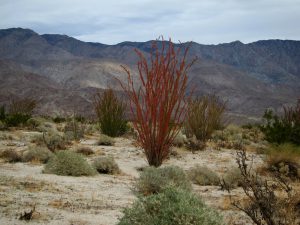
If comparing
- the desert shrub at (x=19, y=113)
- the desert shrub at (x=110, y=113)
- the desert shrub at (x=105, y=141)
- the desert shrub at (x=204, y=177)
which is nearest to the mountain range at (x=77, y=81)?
the desert shrub at (x=19, y=113)

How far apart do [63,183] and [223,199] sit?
2.72 metres

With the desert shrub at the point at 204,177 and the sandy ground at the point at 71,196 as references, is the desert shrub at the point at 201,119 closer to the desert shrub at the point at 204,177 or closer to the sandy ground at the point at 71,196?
the sandy ground at the point at 71,196

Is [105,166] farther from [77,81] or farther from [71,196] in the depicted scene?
[77,81]

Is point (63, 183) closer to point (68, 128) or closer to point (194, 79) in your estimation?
point (68, 128)

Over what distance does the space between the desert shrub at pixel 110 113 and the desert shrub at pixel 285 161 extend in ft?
23.4

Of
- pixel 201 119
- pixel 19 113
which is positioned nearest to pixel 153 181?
pixel 201 119

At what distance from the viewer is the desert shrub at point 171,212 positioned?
377 cm

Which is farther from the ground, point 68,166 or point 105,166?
point 68,166

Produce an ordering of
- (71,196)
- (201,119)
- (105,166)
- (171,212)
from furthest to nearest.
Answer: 1. (201,119)
2. (105,166)
3. (71,196)
4. (171,212)

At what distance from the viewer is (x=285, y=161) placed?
10055mm

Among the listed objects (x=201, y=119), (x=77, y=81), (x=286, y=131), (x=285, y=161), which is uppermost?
(x=286, y=131)

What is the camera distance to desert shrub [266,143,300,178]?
9.62 metres

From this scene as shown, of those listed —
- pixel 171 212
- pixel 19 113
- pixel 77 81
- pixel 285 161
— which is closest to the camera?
pixel 171 212

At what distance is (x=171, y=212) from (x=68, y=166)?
498 centimetres
